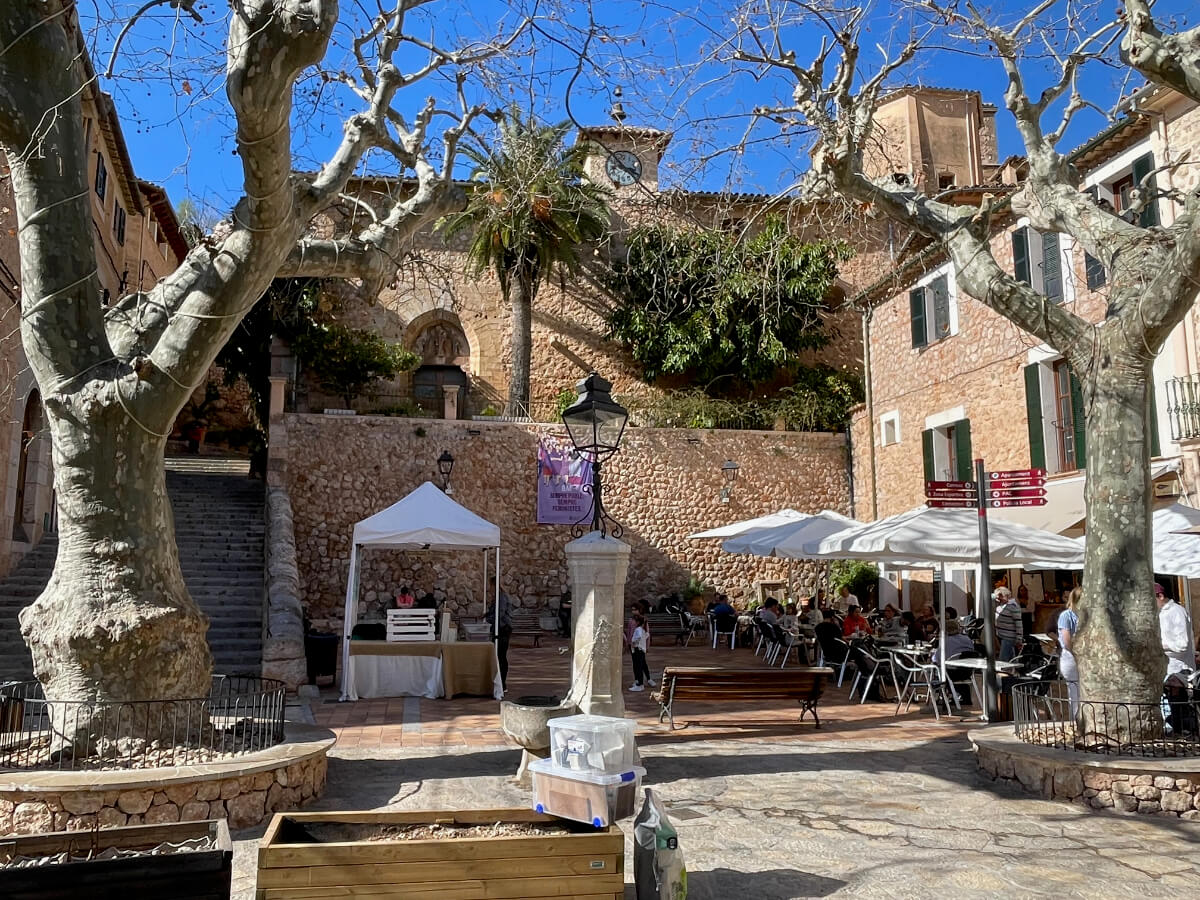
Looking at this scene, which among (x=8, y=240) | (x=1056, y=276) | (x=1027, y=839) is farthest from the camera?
(x=1056, y=276)

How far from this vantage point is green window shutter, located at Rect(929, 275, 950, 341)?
1734 cm

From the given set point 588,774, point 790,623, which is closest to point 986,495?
point 790,623

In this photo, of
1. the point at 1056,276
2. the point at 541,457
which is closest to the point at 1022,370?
the point at 1056,276

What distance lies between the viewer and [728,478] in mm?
20531

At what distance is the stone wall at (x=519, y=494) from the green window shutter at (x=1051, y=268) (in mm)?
7397

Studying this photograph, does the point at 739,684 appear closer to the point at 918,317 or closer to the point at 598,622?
the point at 598,622

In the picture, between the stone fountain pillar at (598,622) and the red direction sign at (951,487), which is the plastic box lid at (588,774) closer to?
the stone fountain pillar at (598,622)

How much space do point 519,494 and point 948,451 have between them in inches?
343

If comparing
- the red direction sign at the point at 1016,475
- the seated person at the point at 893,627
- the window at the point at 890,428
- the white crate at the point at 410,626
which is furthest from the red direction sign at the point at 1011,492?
the window at the point at 890,428

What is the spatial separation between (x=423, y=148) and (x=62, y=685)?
5.01 metres

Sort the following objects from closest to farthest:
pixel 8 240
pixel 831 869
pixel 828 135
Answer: pixel 831 869, pixel 828 135, pixel 8 240

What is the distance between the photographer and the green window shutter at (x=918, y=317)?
1803 cm

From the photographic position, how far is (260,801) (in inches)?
212

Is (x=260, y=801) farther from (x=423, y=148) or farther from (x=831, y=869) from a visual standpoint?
(x=423, y=148)
